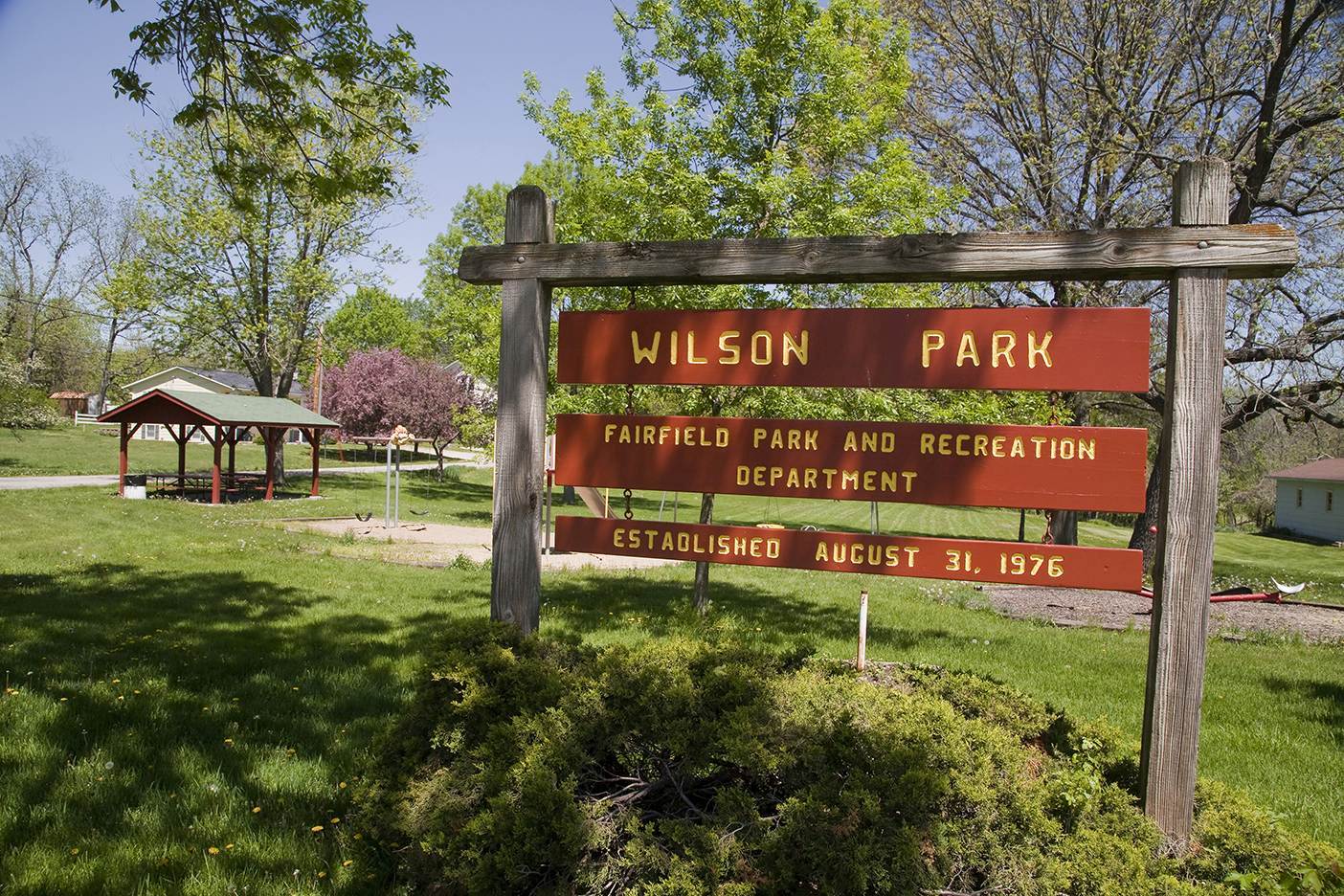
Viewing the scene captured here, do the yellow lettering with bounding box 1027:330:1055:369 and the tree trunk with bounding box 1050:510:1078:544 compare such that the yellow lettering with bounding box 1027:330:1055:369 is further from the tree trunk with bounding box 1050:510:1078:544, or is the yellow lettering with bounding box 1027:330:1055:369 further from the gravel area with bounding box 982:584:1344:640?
the tree trunk with bounding box 1050:510:1078:544

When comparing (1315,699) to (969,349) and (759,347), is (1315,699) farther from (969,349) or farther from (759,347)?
(759,347)

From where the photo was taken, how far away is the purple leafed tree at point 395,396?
38.5 m

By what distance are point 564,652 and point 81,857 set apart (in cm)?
203

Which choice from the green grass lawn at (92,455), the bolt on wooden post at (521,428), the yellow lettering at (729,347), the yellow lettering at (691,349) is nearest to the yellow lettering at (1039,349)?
the yellow lettering at (729,347)

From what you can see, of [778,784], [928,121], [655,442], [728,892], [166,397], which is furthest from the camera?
[166,397]

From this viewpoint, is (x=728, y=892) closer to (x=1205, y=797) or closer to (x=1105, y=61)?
(x=1205, y=797)

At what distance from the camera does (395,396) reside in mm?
39250

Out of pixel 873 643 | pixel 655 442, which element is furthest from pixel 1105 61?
pixel 655 442

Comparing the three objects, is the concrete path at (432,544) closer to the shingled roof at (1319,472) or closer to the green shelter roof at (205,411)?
the green shelter roof at (205,411)

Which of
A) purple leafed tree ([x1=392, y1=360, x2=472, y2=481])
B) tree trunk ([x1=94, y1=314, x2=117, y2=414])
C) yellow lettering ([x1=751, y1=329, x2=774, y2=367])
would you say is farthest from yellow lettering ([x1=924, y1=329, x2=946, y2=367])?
tree trunk ([x1=94, y1=314, x2=117, y2=414])

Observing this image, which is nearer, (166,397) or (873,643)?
(873,643)

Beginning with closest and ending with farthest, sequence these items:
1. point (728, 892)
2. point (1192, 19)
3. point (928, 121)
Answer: point (728, 892) < point (1192, 19) < point (928, 121)

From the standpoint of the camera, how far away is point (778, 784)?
9.82 feet

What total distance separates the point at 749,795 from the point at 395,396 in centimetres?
3922
